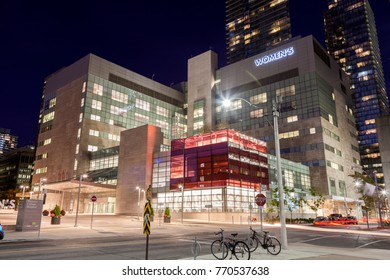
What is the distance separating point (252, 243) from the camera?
1616 cm

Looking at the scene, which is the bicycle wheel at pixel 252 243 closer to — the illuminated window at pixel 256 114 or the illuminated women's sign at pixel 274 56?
the illuminated window at pixel 256 114

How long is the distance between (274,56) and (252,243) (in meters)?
98.5

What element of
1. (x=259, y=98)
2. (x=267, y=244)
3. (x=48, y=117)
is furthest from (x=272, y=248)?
(x=48, y=117)

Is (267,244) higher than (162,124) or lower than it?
lower

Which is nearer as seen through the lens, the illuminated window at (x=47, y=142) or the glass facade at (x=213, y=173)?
the glass facade at (x=213, y=173)

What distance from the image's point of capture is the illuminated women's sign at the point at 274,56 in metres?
103

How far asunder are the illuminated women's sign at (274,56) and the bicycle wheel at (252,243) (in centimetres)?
9681

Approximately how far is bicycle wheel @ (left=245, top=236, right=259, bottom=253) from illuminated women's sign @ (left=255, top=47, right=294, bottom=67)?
96.8m

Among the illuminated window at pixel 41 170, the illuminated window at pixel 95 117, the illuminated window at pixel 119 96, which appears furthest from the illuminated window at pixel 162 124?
the illuminated window at pixel 41 170

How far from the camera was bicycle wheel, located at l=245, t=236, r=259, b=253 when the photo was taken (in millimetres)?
15977

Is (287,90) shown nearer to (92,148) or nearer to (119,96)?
(119,96)

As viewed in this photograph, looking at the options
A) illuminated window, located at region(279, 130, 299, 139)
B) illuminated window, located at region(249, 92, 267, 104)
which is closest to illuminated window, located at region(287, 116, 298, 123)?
illuminated window, located at region(279, 130, 299, 139)

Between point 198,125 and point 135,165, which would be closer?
point 135,165
